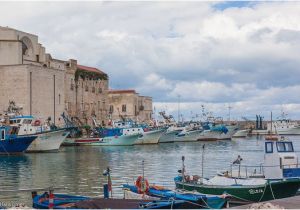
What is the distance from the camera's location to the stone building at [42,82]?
63438mm

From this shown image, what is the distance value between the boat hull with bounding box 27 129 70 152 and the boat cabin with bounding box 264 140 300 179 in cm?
3282

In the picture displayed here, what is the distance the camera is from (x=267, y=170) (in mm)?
20750

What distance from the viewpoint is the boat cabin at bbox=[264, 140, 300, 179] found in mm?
20453

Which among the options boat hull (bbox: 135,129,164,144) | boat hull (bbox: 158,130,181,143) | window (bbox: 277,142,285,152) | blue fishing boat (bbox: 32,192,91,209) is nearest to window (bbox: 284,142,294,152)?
window (bbox: 277,142,285,152)

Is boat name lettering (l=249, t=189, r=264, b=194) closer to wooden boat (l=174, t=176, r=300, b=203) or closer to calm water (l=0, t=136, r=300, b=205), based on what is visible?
wooden boat (l=174, t=176, r=300, b=203)

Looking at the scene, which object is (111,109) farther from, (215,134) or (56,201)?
(56,201)

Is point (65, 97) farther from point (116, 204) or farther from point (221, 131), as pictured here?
point (116, 204)

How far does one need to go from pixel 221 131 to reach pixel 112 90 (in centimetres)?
2695

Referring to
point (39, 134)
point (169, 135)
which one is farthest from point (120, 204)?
point (169, 135)

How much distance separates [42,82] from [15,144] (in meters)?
18.8

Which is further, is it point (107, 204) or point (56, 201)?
point (56, 201)

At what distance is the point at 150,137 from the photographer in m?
69.5

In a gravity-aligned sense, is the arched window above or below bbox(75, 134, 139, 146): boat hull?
above

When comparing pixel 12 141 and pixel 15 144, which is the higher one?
pixel 12 141
